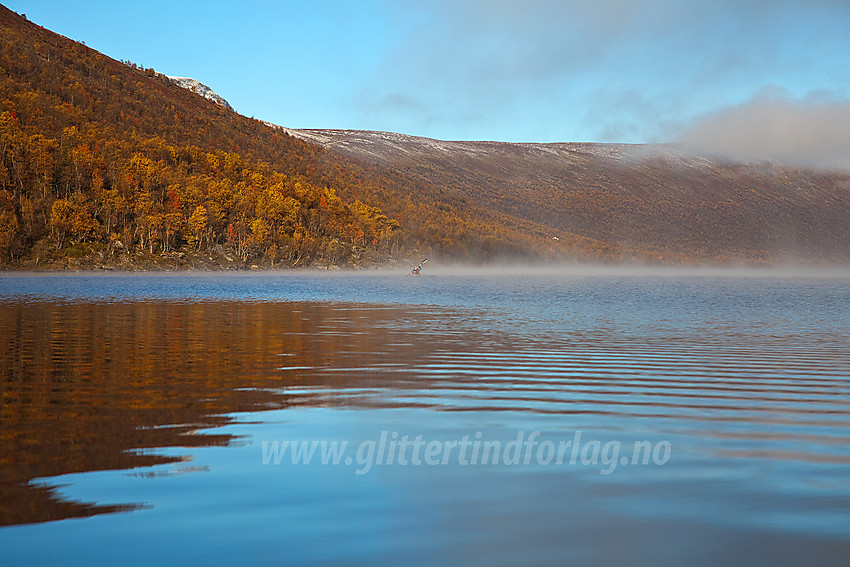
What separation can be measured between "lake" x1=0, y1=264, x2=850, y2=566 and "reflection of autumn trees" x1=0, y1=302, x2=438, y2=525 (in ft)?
0.22

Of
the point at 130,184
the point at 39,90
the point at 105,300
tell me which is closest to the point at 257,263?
the point at 130,184

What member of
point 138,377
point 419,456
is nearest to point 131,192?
point 138,377

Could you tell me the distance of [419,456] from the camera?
30.4 feet

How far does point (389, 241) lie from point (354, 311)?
471 feet

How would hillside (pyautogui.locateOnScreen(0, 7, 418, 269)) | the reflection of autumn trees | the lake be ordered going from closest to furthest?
the lake → the reflection of autumn trees → hillside (pyautogui.locateOnScreen(0, 7, 418, 269))

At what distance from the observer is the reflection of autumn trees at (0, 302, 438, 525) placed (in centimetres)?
875

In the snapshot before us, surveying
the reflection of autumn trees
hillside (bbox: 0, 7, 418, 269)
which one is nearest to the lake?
the reflection of autumn trees

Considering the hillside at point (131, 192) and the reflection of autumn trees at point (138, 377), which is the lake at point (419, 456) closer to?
the reflection of autumn trees at point (138, 377)

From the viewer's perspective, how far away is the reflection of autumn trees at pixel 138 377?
875 cm

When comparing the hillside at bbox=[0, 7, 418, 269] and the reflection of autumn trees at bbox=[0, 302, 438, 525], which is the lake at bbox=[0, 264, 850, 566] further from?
the hillside at bbox=[0, 7, 418, 269]

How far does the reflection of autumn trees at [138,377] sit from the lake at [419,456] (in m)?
0.07

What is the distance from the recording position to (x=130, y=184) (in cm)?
13725

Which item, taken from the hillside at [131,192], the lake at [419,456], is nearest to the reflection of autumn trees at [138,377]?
the lake at [419,456]

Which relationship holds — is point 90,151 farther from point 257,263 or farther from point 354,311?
point 354,311
